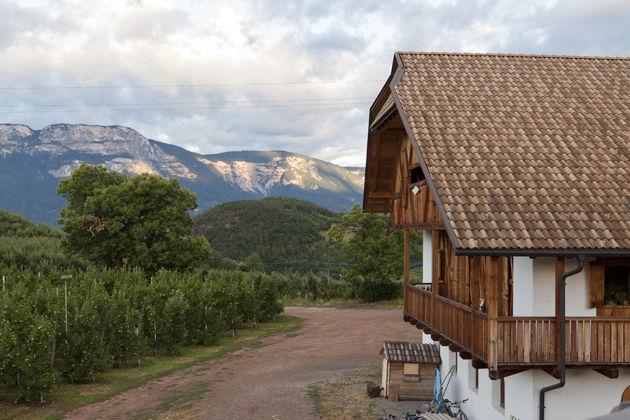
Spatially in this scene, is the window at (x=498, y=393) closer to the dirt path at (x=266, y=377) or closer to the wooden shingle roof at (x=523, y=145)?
the wooden shingle roof at (x=523, y=145)

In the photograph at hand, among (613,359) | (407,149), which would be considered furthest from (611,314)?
(407,149)

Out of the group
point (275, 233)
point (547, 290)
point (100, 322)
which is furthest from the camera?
point (275, 233)

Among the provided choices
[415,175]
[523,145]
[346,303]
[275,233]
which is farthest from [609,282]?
[275,233]

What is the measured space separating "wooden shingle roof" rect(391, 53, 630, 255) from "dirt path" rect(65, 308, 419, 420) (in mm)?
8091

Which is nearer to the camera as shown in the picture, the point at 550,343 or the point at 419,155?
the point at 550,343

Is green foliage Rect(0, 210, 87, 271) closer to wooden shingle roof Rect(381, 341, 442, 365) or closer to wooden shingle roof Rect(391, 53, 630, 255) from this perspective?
wooden shingle roof Rect(381, 341, 442, 365)

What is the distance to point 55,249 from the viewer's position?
50875 mm

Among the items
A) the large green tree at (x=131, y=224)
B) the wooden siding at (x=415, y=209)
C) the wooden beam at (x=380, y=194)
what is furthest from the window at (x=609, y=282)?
the large green tree at (x=131, y=224)

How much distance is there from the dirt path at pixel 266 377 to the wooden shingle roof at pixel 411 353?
9.02 feet

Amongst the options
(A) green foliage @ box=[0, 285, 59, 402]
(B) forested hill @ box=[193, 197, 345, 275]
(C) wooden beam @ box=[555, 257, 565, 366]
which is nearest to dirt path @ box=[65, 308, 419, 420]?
(A) green foliage @ box=[0, 285, 59, 402]

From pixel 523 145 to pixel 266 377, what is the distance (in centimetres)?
1273

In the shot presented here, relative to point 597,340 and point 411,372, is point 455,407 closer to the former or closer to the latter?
point 411,372

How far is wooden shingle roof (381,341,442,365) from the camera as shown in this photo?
17234 millimetres

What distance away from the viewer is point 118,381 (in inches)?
809
